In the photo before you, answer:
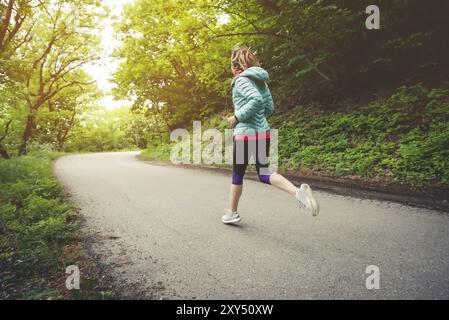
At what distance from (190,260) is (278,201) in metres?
2.44

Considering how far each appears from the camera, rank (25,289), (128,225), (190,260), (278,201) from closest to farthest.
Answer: (25,289), (190,260), (128,225), (278,201)

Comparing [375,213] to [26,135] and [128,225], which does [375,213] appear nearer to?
[128,225]

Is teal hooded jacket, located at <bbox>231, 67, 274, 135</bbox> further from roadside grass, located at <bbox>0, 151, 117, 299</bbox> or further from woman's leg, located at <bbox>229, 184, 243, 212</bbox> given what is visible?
roadside grass, located at <bbox>0, 151, 117, 299</bbox>

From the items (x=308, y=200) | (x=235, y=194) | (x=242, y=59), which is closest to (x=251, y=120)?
(x=242, y=59)

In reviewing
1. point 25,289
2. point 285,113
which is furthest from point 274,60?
point 25,289

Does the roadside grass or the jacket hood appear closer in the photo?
the roadside grass

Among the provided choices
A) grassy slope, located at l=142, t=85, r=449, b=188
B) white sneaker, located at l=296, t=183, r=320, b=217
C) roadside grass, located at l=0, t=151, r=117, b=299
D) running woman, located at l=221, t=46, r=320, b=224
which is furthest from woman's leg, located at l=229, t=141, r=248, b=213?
grassy slope, located at l=142, t=85, r=449, b=188

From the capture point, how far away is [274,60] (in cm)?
975

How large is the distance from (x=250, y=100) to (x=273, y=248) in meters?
1.60

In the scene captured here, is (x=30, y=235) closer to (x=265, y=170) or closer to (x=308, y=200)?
(x=265, y=170)

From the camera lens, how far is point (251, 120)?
11.1 feet

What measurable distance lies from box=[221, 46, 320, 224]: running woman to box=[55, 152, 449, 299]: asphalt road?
61 centimetres

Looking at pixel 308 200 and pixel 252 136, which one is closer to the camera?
pixel 308 200

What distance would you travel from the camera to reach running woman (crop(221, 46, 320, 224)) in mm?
3225
